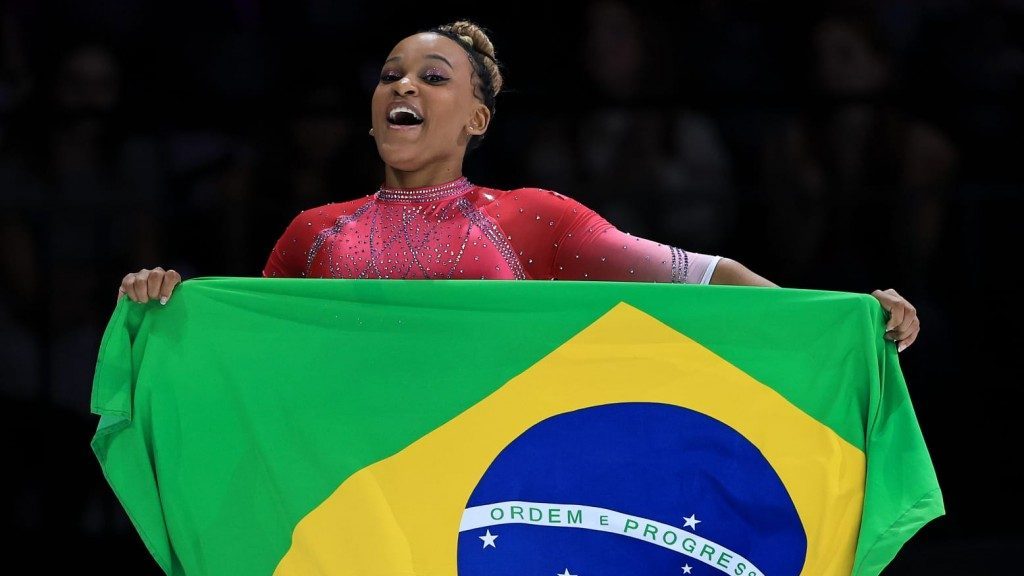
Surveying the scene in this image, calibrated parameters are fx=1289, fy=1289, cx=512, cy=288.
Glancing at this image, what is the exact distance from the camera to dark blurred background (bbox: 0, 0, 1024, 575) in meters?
3.05

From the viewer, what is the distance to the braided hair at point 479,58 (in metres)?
2.24

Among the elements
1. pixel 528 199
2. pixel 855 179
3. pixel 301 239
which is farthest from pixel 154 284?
pixel 855 179

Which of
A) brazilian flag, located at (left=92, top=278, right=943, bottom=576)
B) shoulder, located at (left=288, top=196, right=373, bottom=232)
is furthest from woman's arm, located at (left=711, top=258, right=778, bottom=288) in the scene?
shoulder, located at (left=288, top=196, right=373, bottom=232)

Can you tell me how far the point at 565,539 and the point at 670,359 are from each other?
31 centimetres

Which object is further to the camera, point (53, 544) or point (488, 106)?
point (53, 544)

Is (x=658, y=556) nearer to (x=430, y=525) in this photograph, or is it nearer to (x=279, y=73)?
(x=430, y=525)

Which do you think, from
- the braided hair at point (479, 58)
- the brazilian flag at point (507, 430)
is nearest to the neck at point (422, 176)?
the braided hair at point (479, 58)

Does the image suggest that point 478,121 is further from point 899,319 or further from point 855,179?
point 855,179

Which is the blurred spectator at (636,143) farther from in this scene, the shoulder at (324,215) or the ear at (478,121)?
the shoulder at (324,215)

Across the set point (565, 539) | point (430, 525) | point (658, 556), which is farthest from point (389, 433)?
point (658, 556)

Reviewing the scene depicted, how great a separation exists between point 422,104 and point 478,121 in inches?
5.0

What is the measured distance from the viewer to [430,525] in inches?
73.1

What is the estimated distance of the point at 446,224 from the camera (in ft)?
6.93

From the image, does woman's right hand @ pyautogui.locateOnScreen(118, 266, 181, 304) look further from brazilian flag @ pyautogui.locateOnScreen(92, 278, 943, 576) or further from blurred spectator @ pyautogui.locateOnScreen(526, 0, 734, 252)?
blurred spectator @ pyautogui.locateOnScreen(526, 0, 734, 252)
